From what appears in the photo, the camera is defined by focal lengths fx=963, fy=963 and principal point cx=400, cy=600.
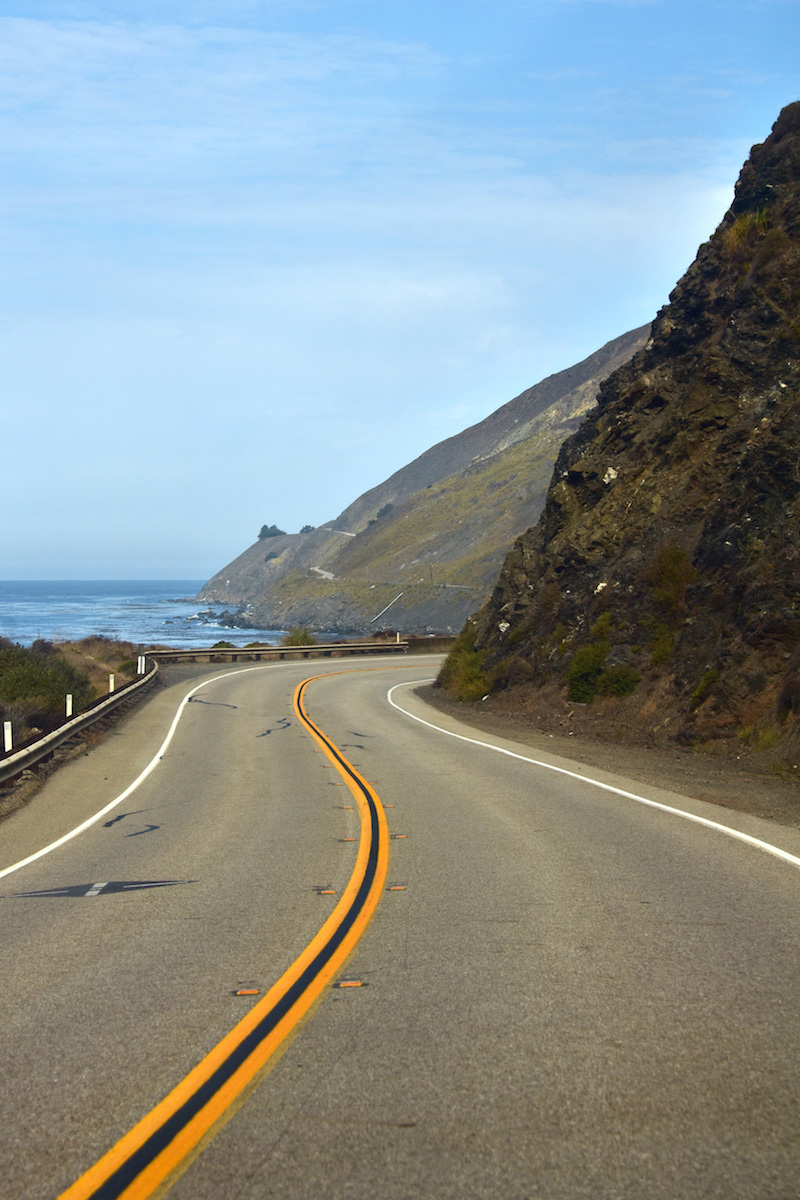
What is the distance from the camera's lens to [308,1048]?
483 centimetres

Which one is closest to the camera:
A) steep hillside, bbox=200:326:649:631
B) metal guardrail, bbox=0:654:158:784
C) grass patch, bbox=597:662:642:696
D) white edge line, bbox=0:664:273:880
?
white edge line, bbox=0:664:273:880

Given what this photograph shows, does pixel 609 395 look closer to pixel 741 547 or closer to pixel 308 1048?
pixel 741 547

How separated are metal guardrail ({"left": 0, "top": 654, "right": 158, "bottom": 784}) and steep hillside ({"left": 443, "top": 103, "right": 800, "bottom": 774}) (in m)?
10.7

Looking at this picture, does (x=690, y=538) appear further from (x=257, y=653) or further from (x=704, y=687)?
(x=257, y=653)

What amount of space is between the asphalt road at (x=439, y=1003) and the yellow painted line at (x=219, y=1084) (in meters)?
0.09

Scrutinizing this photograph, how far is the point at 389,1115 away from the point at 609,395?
3177cm

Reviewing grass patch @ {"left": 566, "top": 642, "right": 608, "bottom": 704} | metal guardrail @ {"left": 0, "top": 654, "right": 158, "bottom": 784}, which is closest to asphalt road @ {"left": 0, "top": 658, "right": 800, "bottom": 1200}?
metal guardrail @ {"left": 0, "top": 654, "right": 158, "bottom": 784}

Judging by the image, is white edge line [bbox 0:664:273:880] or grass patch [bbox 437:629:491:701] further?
grass patch [bbox 437:629:491:701]

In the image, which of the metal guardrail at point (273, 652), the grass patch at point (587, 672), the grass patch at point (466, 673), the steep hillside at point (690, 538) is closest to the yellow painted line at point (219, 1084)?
the steep hillside at point (690, 538)

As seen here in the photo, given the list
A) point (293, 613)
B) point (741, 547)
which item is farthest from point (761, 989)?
point (293, 613)

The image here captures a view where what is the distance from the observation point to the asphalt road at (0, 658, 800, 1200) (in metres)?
3.78

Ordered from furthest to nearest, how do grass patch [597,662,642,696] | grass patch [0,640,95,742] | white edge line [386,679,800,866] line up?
grass patch [597,662,642,696]
grass patch [0,640,95,742]
white edge line [386,679,800,866]

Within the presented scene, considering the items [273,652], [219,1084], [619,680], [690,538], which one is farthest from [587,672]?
[273,652]

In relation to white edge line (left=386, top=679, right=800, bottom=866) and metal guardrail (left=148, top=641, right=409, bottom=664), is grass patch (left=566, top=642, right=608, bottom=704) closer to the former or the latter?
white edge line (left=386, top=679, right=800, bottom=866)
